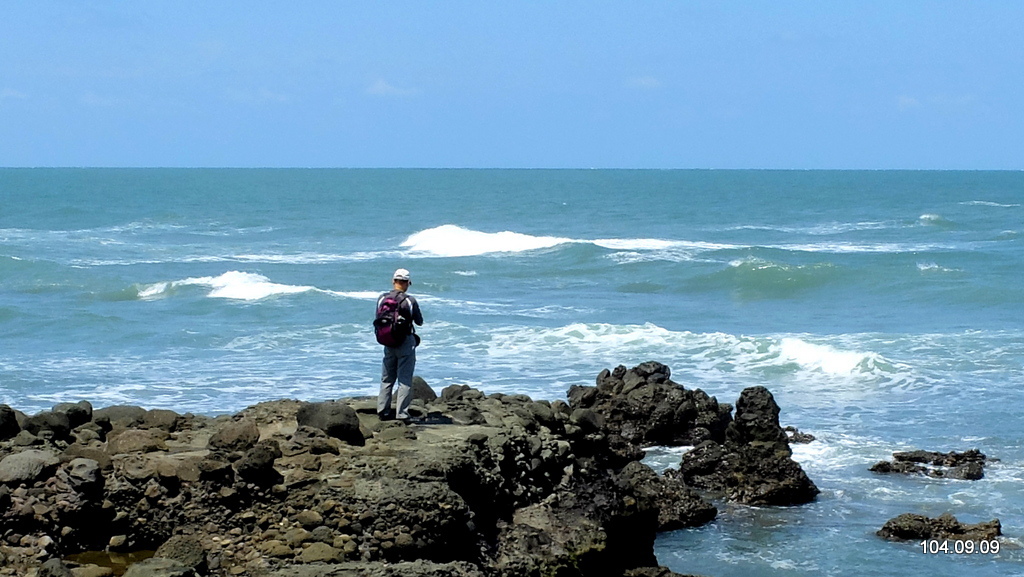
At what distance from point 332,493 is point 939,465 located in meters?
9.36

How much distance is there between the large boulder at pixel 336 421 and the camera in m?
9.93

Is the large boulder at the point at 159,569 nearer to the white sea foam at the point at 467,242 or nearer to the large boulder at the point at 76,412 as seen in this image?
the large boulder at the point at 76,412

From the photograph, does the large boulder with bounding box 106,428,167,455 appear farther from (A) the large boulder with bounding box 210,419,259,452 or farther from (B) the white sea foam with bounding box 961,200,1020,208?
(B) the white sea foam with bounding box 961,200,1020,208

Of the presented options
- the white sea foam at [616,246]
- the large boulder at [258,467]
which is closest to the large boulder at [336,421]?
the large boulder at [258,467]

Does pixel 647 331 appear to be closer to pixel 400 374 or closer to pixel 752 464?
pixel 752 464

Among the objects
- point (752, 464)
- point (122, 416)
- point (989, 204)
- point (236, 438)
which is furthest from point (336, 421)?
point (989, 204)

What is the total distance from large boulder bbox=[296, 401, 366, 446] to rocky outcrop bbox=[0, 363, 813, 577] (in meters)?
0.01

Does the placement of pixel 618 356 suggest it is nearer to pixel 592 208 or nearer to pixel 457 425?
→ pixel 457 425

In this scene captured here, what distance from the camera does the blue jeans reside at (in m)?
10.8

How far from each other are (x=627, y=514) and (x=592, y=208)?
245ft

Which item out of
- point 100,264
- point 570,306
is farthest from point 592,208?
point 570,306

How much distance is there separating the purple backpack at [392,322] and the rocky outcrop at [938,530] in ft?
18.4

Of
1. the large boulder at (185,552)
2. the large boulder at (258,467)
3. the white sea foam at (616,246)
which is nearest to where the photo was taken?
the large boulder at (185,552)

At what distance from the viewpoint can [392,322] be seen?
1062 cm
